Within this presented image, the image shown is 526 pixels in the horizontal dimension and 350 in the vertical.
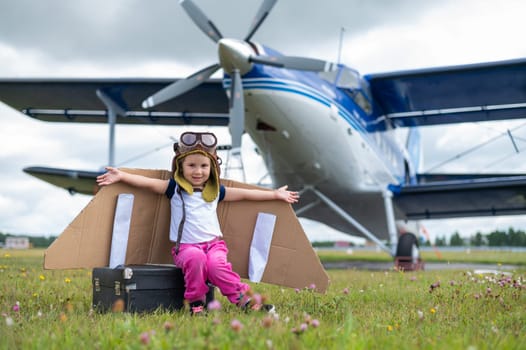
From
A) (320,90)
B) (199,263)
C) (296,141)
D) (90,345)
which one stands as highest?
(320,90)

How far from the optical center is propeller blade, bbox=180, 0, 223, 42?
978 centimetres

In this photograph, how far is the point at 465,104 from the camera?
42.1ft

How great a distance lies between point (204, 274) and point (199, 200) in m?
0.54

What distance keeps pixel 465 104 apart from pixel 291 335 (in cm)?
1228

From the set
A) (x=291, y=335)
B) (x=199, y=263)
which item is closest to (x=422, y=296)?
(x=199, y=263)

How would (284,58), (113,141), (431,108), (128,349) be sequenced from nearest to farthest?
(128,349), (284,58), (113,141), (431,108)

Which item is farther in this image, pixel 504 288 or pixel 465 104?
pixel 465 104

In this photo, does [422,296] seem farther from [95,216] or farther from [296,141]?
[296,141]

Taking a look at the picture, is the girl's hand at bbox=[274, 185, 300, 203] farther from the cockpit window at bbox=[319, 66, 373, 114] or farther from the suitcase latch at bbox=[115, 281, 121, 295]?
the cockpit window at bbox=[319, 66, 373, 114]

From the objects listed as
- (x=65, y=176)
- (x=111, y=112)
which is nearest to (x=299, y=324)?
(x=111, y=112)

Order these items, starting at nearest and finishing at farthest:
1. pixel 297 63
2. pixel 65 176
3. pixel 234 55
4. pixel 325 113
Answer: pixel 234 55 < pixel 297 63 < pixel 325 113 < pixel 65 176

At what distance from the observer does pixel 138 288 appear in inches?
117

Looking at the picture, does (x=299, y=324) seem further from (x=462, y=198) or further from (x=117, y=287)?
(x=462, y=198)

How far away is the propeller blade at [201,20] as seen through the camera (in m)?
9.78
